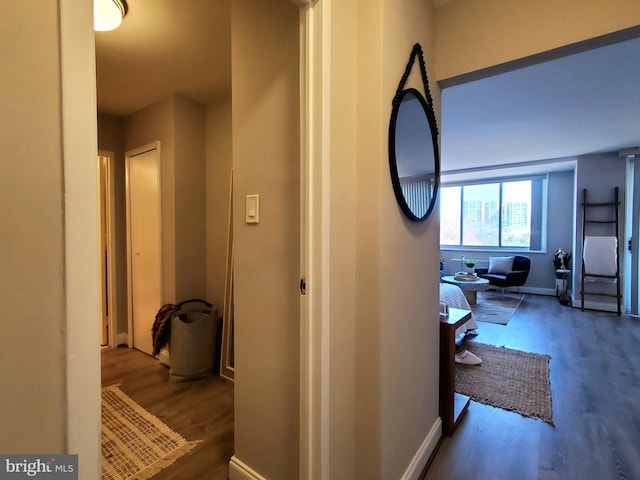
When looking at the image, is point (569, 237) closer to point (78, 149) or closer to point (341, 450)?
point (341, 450)

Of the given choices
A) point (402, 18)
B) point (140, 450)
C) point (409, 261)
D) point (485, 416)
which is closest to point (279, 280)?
point (409, 261)

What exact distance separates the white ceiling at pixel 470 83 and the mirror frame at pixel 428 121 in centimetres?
112

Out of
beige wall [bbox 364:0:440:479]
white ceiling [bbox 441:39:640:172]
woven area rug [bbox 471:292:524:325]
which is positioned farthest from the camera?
woven area rug [bbox 471:292:524:325]

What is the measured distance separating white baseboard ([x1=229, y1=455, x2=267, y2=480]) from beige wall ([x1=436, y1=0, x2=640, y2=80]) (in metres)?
2.25

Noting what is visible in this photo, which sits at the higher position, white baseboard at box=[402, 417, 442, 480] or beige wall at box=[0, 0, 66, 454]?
beige wall at box=[0, 0, 66, 454]

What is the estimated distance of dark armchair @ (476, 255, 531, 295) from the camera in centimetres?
560

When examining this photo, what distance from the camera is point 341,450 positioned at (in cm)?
119

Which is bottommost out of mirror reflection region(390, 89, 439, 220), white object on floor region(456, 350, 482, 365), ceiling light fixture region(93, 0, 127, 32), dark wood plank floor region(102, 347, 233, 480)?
dark wood plank floor region(102, 347, 233, 480)

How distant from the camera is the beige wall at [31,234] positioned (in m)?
0.45

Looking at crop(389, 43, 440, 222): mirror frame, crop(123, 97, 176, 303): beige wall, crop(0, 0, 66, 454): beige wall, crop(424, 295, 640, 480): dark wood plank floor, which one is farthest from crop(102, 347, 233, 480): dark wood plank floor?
crop(389, 43, 440, 222): mirror frame

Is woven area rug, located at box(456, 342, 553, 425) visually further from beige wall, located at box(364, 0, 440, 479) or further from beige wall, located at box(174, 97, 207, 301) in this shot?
beige wall, located at box(174, 97, 207, 301)

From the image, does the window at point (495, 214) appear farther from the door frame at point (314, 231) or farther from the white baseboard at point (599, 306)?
the door frame at point (314, 231)

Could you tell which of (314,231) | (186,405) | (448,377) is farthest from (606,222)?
(186,405)

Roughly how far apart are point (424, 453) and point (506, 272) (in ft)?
17.2
